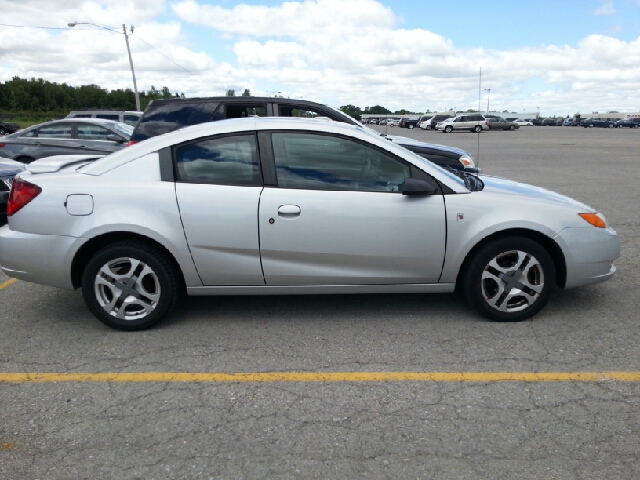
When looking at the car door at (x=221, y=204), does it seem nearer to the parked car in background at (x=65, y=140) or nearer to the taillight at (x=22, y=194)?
the taillight at (x=22, y=194)

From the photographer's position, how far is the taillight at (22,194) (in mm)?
4355

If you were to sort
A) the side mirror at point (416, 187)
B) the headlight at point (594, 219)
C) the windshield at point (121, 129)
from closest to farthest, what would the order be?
the side mirror at point (416, 187) < the headlight at point (594, 219) < the windshield at point (121, 129)

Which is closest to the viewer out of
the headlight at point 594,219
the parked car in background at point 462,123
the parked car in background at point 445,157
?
the headlight at point 594,219

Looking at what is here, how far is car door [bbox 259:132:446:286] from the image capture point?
4301 mm

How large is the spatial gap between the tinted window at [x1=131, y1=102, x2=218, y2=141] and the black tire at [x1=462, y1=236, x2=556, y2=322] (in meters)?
5.07

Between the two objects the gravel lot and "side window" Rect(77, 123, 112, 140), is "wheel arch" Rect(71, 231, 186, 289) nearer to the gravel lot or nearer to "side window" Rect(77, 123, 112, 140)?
the gravel lot

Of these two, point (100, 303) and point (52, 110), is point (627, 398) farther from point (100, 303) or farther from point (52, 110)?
point (52, 110)

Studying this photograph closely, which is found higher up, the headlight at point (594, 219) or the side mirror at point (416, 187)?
the side mirror at point (416, 187)

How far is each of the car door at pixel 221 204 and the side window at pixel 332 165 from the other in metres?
0.23

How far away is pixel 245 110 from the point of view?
836 cm

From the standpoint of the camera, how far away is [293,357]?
13.1ft

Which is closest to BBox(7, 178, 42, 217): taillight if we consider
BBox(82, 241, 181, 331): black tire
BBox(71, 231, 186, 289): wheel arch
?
BBox(71, 231, 186, 289): wheel arch

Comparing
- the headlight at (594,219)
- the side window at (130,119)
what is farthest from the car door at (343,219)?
the side window at (130,119)

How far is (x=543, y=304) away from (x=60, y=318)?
390cm
